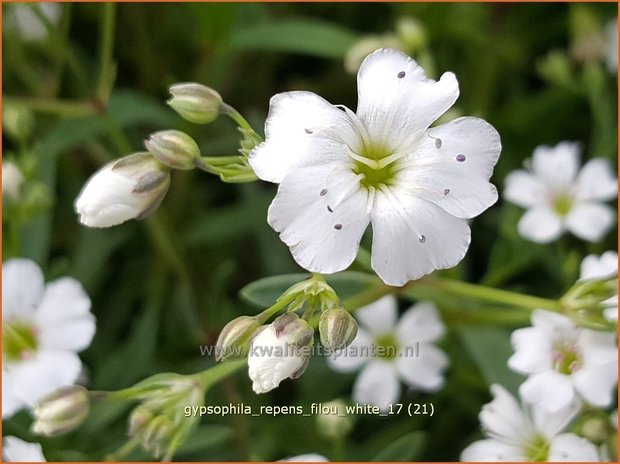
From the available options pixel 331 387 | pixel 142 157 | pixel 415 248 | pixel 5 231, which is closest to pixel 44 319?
pixel 5 231

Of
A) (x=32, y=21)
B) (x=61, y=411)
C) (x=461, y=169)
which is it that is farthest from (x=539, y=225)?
(x=32, y=21)

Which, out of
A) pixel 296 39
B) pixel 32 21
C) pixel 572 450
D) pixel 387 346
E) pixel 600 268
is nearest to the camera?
pixel 572 450

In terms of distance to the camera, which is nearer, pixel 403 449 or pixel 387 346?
pixel 403 449

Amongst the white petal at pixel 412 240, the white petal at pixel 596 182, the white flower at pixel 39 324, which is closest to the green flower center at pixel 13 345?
the white flower at pixel 39 324

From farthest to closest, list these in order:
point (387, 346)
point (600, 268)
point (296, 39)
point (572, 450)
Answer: point (296, 39) < point (387, 346) < point (600, 268) < point (572, 450)

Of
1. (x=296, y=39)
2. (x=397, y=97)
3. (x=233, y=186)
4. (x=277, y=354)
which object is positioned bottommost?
(x=277, y=354)

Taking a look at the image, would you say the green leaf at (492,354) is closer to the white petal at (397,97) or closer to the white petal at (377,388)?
the white petal at (377,388)

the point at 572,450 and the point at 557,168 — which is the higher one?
the point at 557,168

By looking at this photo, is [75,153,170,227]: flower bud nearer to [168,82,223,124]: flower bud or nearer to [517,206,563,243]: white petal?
[168,82,223,124]: flower bud

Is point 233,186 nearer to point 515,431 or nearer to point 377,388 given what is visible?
point 377,388
